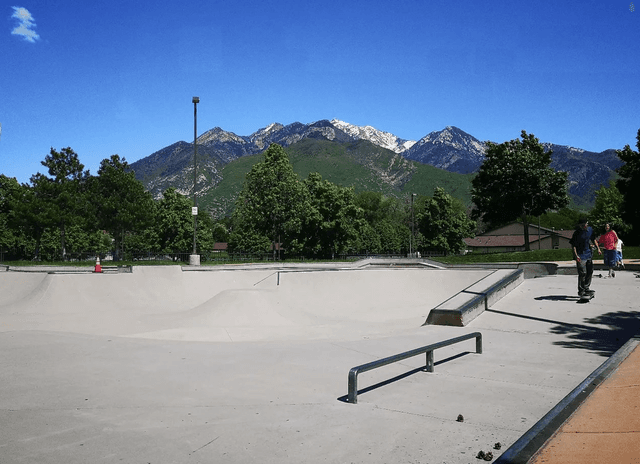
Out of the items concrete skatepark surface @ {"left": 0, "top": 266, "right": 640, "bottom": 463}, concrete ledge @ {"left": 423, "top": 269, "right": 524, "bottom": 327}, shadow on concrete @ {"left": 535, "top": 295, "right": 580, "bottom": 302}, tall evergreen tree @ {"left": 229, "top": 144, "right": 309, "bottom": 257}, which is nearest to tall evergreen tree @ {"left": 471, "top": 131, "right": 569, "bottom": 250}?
tall evergreen tree @ {"left": 229, "top": 144, "right": 309, "bottom": 257}

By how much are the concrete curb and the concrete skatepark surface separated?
0.42 m

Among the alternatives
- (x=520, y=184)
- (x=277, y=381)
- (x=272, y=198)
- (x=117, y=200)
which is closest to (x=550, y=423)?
(x=277, y=381)

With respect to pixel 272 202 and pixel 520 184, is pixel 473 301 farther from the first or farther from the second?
pixel 520 184

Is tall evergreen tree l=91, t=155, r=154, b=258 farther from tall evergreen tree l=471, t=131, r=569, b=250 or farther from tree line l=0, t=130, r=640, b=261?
tall evergreen tree l=471, t=131, r=569, b=250

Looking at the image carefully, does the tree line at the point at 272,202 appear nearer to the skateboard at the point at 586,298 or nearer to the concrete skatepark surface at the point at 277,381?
the concrete skatepark surface at the point at 277,381

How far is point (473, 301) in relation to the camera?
12.0 meters

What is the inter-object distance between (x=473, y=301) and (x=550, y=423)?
816 centimetres

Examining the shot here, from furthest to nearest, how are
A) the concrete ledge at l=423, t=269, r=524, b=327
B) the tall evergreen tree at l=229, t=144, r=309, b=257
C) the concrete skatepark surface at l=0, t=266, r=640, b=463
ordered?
the tall evergreen tree at l=229, t=144, r=309, b=257 < the concrete ledge at l=423, t=269, r=524, b=327 < the concrete skatepark surface at l=0, t=266, r=640, b=463

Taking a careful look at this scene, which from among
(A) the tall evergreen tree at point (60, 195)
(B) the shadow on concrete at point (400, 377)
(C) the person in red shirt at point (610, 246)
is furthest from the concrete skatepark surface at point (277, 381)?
(A) the tall evergreen tree at point (60, 195)

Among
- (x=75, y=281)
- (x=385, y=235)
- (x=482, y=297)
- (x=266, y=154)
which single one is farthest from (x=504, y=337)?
(x=385, y=235)

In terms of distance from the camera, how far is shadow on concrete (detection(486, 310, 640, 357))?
8.70 metres

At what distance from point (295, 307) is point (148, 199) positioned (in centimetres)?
3536

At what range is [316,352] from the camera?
8.52 m

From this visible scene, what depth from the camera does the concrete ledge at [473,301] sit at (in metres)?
11.4
